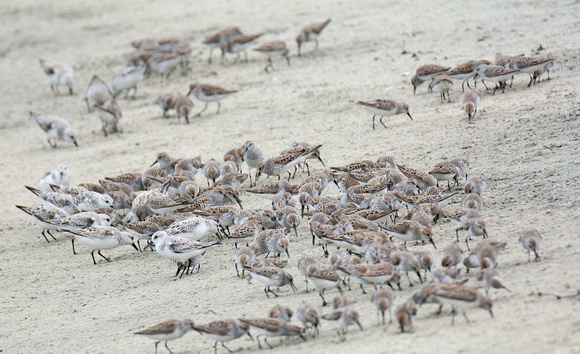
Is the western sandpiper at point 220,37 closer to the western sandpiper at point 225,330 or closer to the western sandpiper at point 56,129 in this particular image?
the western sandpiper at point 56,129

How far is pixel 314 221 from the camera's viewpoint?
7934 mm

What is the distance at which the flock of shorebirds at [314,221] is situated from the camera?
5.75 m

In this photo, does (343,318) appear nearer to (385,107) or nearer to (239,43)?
(385,107)

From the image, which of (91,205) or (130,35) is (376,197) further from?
(130,35)

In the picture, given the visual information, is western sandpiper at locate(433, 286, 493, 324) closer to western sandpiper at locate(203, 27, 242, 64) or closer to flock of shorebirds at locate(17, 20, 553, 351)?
flock of shorebirds at locate(17, 20, 553, 351)

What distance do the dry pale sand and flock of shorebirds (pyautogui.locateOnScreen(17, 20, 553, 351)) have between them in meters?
0.23

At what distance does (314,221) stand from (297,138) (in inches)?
166

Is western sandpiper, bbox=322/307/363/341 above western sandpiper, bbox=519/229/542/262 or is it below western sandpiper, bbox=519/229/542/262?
below

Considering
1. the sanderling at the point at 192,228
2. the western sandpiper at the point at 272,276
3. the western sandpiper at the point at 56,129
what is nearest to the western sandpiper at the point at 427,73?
the sanderling at the point at 192,228

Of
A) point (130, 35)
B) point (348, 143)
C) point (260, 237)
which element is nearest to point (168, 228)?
point (260, 237)

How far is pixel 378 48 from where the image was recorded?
51.3 feet

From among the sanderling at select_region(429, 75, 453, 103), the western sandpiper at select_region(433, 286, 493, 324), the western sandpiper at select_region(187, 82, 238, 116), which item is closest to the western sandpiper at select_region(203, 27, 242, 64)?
the western sandpiper at select_region(187, 82, 238, 116)

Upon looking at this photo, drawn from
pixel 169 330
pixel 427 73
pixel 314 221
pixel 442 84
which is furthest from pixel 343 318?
pixel 427 73

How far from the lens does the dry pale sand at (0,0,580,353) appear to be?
5.96m
